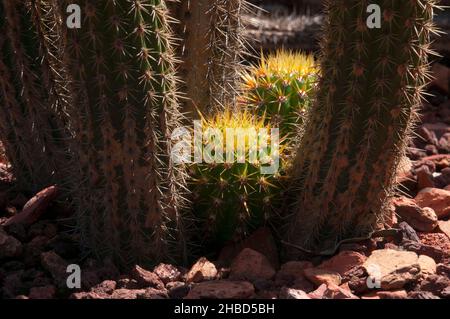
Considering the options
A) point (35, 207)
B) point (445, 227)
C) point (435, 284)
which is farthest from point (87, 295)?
point (445, 227)

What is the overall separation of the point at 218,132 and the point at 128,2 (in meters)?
0.69

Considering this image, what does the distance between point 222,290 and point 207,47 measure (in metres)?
1.20

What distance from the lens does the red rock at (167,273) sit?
9.70ft

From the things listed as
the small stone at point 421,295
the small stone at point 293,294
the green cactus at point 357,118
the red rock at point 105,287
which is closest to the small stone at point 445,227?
the green cactus at point 357,118

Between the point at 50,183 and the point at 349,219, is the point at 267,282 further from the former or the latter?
the point at 50,183

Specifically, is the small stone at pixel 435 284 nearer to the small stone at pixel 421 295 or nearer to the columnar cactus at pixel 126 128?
the small stone at pixel 421 295

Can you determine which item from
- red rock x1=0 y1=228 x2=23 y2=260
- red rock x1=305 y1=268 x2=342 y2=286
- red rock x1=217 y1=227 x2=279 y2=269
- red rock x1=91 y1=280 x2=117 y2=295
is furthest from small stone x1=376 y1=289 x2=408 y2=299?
red rock x1=0 y1=228 x2=23 y2=260

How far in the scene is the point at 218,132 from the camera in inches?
124

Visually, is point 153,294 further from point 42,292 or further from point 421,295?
point 421,295

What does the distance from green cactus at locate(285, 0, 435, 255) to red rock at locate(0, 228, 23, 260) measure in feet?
3.66

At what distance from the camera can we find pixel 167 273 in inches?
117

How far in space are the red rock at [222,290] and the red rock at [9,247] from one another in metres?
0.81

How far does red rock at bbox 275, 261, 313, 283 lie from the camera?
2982 mm

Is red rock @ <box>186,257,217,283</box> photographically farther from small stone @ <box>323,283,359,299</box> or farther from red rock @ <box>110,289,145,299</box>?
small stone @ <box>323,283,359,299</box>
